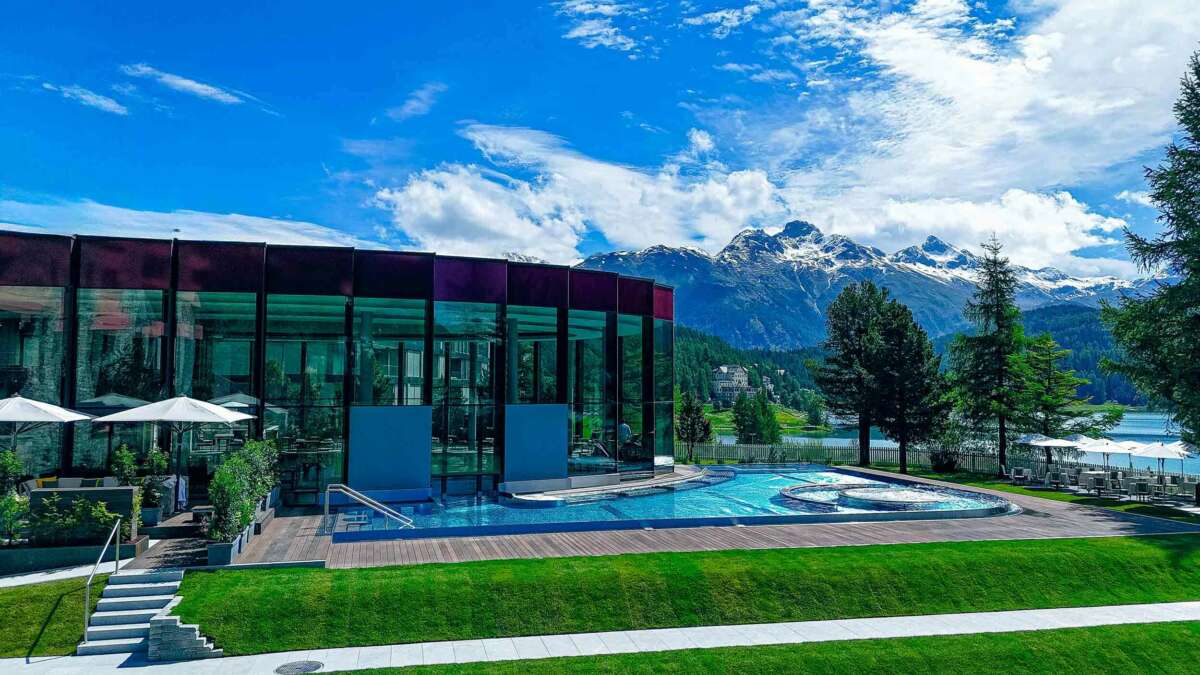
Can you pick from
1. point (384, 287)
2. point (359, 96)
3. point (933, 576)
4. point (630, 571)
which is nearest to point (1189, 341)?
point (933, 576)

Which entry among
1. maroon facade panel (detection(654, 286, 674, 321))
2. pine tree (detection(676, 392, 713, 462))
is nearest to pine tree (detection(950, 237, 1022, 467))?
maroon facade panel (detection(654, 286, 674, 321))

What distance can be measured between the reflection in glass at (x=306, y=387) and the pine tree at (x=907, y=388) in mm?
22474

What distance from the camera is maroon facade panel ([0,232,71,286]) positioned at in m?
17.0

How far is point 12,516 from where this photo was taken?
1198 cm

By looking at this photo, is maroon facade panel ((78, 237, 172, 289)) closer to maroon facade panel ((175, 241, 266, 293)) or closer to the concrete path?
maroon facade panel ((175, 241, 266, 293))

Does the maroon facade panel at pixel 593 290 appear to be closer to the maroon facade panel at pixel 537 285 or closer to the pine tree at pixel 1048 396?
the maroon facade panel at pixel 537 285

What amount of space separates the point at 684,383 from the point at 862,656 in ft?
452

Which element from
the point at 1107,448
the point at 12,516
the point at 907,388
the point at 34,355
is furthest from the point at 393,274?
the point at 1107,448

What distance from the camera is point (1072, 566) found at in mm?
13523

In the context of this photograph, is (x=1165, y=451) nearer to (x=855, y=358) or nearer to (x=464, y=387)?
(x=855, y=358)

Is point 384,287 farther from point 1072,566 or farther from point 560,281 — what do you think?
point 1072,566

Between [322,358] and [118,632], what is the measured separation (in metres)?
9.91

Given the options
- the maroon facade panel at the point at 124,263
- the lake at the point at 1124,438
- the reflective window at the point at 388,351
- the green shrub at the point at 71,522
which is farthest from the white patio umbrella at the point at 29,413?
the lake at the point at 1124,438

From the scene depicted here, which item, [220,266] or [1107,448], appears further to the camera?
[1107,448]
